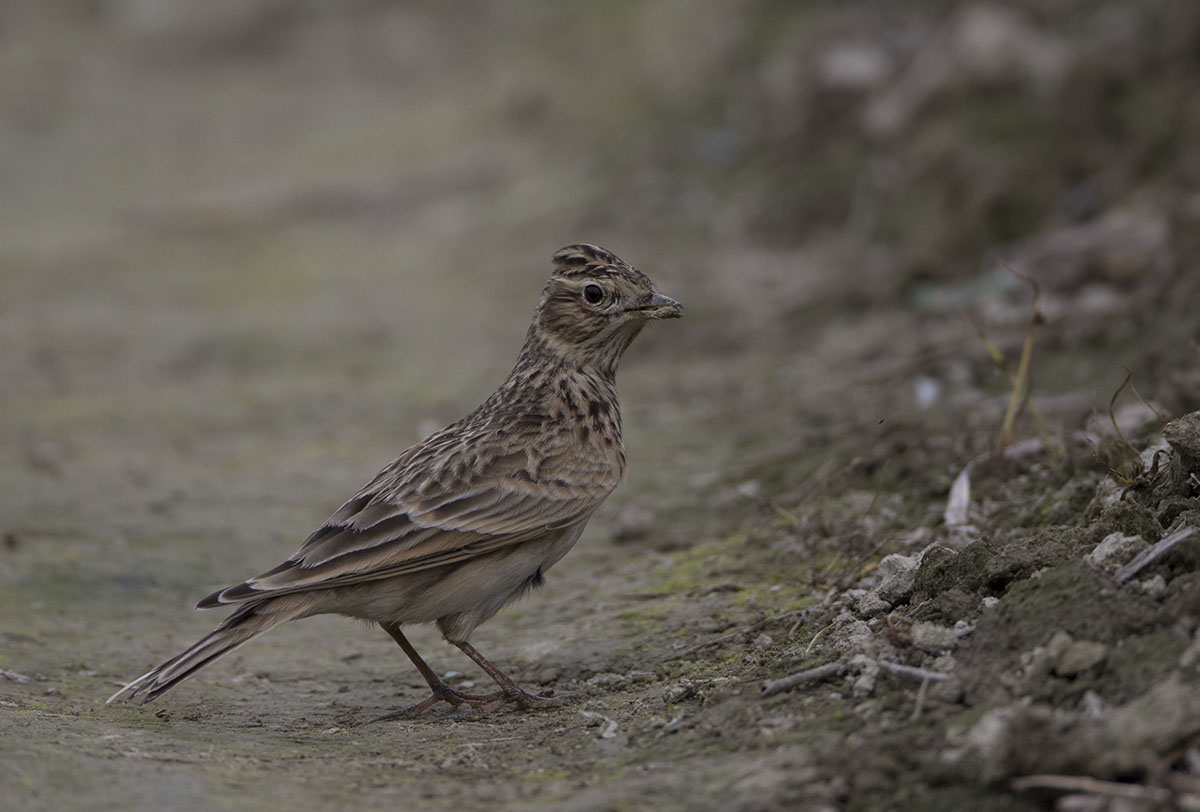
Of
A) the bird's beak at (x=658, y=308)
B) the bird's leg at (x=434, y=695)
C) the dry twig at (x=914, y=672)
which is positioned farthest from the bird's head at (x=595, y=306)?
the dry twig at (x=914, y=672)

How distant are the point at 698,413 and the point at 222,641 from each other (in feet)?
14.8

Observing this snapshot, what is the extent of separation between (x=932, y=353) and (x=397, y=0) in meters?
18.5

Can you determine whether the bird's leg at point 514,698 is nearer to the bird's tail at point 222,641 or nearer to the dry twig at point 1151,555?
the bird's tail at point 222,641

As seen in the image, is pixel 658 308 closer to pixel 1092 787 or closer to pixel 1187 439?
pixel 1187 439

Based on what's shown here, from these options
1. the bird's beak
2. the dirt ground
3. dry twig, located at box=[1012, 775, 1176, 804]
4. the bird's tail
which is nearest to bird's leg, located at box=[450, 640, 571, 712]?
the dirt ground

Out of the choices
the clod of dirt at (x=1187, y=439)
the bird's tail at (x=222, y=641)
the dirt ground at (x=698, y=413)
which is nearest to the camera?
the dirt ground at (x=698, y=413)

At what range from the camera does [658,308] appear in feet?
17.3

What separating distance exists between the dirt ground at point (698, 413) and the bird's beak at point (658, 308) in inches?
40.9

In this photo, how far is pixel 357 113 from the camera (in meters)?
20.5

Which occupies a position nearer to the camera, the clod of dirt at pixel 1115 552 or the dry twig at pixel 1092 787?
the dry twig at pixel 1092 787

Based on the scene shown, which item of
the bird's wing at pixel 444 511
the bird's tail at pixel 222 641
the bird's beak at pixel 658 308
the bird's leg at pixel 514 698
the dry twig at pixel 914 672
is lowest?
the dry twig at pixel 914 672

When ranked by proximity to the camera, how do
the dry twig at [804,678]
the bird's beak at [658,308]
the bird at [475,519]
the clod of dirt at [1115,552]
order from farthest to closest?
1. the bird's beak at [658,308]
2. the bird at [475,519]
3. the dry twig at [804,678]
4. the clod of dirt at [1115,552]

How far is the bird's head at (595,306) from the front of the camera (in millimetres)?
5316

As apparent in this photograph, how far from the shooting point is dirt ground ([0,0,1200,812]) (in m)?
3.35
